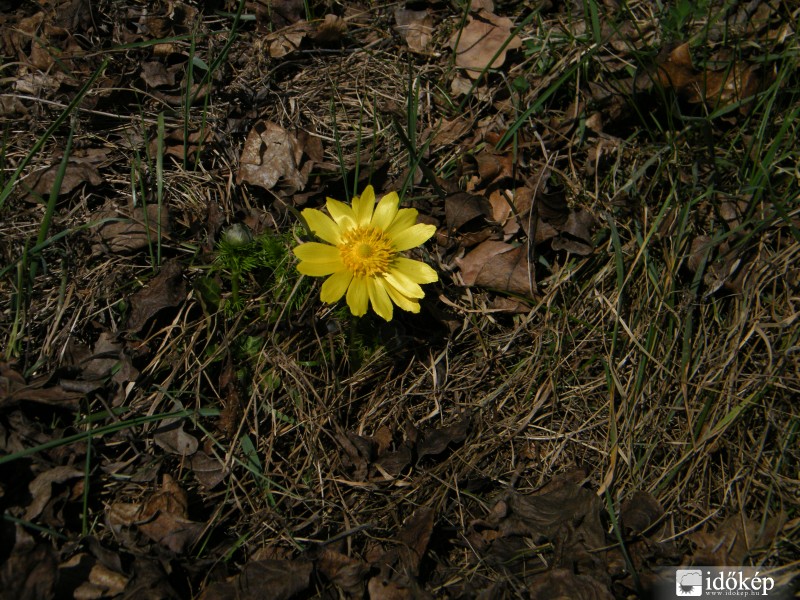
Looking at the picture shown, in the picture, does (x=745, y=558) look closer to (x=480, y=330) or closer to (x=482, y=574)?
(x=482, y=574)

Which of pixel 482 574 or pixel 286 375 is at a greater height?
pixel 286 375

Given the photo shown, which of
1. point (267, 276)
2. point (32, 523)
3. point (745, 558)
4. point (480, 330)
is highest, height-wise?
point (267, 276)

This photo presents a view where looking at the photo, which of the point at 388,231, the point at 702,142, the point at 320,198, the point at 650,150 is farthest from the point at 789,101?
the point at 320,198

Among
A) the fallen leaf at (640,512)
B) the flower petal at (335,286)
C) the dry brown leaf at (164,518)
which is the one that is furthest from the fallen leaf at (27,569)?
the fallen leaf at (640,512)

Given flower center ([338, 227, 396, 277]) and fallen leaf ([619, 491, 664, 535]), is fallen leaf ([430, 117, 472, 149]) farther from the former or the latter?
fallen leaf ([619, 491, 664, 535])

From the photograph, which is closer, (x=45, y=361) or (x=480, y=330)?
(x=45, y=361)

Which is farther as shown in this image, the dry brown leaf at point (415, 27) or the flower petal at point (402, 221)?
the dry brown leaf at point (415, 27)

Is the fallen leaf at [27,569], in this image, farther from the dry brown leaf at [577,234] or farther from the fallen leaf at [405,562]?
the dry brown leaf at [577,234]

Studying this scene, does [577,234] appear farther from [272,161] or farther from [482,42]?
[272,161]

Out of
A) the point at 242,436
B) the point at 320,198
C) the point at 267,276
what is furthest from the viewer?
the point at 320,198
